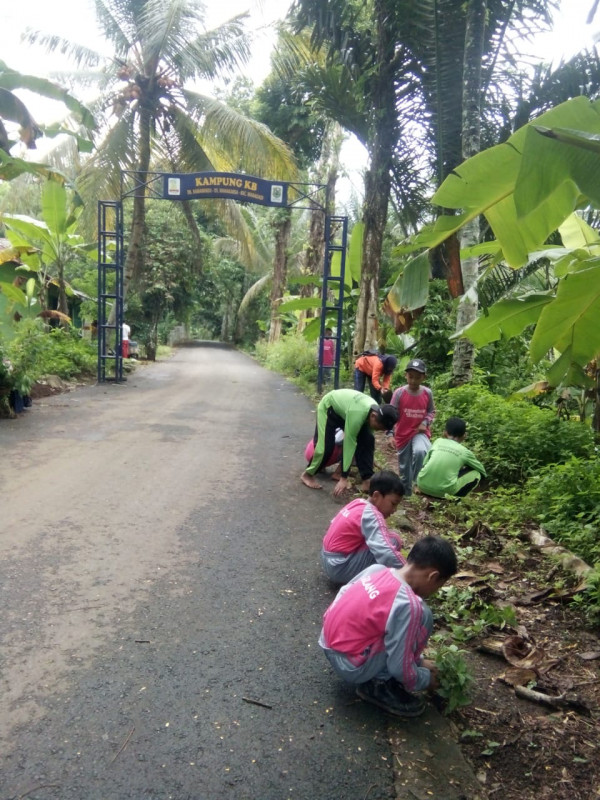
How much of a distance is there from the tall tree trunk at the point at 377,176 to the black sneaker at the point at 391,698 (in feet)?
29.4

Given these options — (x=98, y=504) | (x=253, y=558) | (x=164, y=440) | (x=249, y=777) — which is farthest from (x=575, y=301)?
(x=164, y=440)

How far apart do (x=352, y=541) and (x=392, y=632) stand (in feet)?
3.59

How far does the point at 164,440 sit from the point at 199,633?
16.3ft

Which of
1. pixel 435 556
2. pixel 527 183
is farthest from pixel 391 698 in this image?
Result: pixel 527 183

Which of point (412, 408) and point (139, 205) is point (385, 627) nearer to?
point (412, 408)

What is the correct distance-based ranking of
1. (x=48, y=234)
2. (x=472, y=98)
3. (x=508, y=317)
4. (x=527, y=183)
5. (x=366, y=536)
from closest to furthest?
(x=527, y=183), (x=366, y=536), (x=508, y=317), (x=472, y=98), (x=48, y=234)

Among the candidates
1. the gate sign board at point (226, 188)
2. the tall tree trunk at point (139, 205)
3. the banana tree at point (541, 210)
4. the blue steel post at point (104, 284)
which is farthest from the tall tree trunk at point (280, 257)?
the banana tree at point (541, 210)

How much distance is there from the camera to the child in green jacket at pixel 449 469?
18.7ft

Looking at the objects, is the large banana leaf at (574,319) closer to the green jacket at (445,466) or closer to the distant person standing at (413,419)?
the green jacket at (445,466)

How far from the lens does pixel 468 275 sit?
27.4 ft

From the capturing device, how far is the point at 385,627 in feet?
9.00

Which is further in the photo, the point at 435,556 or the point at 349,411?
the point at 349,411

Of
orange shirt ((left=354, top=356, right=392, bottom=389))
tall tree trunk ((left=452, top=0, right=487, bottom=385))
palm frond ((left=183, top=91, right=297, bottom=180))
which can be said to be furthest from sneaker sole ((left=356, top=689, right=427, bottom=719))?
palm frond ((left=183, top=91, right=297, bottom=180))

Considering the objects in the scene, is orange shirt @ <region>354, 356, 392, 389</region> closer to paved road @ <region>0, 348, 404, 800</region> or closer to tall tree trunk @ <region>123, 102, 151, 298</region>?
paved road @ <region>0, 348, 404, 800</region>
